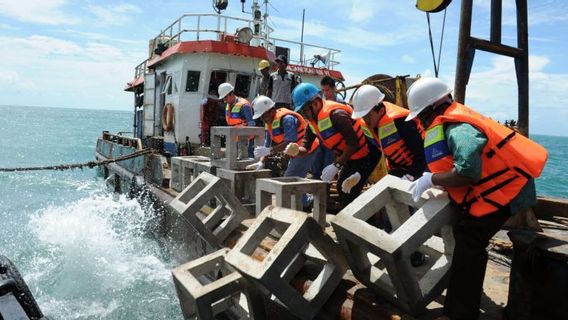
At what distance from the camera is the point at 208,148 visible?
8.77 metres

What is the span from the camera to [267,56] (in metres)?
10.5

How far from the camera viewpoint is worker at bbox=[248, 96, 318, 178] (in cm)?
541

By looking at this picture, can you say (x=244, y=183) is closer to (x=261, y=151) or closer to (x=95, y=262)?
(x=261, y=151)

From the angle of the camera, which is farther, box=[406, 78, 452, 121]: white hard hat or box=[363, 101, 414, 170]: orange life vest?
box=[363, 101, 414, 170]: orange life vest

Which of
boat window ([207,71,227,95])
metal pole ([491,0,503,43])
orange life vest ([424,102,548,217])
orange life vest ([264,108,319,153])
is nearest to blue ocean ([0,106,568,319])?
orange life vest ([264,108,319,153])

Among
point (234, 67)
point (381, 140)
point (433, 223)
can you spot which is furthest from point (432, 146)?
point (234, 67)

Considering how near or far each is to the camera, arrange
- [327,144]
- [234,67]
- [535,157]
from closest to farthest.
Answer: [535,157] < [327,144] < [234,67]

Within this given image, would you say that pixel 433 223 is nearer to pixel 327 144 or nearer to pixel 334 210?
pixel 327 144

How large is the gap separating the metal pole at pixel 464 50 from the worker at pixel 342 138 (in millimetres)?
1037

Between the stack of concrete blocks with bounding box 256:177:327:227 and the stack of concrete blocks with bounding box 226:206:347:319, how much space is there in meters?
0.52

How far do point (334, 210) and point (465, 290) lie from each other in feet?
10.9

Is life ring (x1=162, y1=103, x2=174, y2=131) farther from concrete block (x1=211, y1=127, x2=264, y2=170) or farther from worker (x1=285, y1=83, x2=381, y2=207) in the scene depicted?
worker (x1=285, y1=83, x2=381, y2=207)

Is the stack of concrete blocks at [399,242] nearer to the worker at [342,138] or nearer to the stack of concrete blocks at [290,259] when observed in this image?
the stack of concrete blocks at [290,259]

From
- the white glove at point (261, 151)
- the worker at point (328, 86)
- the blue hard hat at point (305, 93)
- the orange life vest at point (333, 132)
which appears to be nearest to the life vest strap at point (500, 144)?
the orange life vest at point (333, 132)
